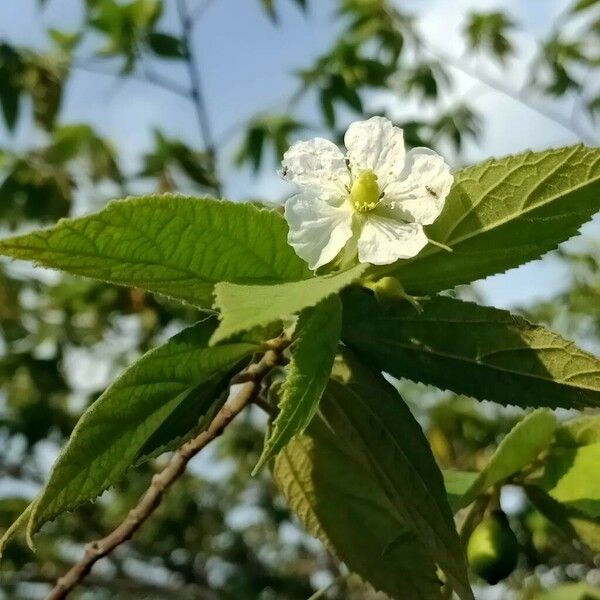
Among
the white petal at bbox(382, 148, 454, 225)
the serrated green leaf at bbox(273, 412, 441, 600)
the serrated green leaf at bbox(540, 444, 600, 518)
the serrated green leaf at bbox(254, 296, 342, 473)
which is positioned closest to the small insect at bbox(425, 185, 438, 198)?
the white petal at bbox(382, 148, 454, 225)

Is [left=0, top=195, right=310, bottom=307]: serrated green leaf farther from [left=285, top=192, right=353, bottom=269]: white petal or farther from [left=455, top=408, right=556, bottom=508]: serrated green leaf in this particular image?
[left=455, top=408, right=556, bottom=508]: serrated green leaf

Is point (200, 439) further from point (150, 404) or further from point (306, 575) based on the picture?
point (306, 575)

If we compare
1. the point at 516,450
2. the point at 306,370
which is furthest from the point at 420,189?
the point at 516,450

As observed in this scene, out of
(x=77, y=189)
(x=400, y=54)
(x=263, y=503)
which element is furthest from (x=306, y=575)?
(x=400, y=54)

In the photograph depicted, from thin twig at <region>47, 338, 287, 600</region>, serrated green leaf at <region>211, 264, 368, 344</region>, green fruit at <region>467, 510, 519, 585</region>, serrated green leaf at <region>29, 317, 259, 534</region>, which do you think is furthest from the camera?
green fruit at <region>467, 510, 519, 585</region>

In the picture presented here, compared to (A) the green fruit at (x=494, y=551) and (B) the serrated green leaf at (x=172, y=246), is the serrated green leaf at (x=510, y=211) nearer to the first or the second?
(B) the serrated green leaf at (x=172, y=246)

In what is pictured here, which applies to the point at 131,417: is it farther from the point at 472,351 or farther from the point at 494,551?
the point at 494,551
